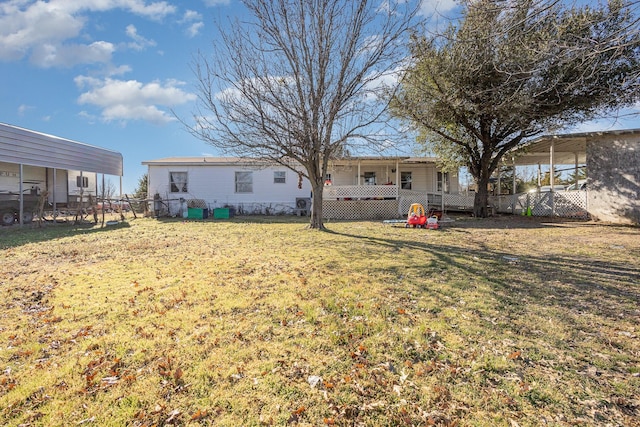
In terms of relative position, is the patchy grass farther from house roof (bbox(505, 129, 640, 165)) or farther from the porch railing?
the porch railing

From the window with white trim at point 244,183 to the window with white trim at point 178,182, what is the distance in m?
3.14

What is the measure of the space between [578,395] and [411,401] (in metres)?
1.23

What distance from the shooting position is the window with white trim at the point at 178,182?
18891mm

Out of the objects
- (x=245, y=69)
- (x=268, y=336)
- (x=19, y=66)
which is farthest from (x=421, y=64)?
(x=19, y=66)

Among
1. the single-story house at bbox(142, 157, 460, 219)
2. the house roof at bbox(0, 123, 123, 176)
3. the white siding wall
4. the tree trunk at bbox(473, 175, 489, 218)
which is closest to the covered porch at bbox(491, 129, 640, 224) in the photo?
the tree trunk at bbox(473, 175, 489, 218)

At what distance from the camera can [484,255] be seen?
6824 mm

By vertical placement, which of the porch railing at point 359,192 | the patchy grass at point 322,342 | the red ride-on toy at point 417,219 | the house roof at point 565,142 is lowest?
the patchy grass at point 322,342

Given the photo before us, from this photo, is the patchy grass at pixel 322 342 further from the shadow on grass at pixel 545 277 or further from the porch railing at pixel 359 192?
the porch railing at pixel 359 192

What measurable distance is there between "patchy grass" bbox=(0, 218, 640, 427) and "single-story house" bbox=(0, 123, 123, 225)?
8814 millimetres

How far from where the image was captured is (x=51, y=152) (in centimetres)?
1372

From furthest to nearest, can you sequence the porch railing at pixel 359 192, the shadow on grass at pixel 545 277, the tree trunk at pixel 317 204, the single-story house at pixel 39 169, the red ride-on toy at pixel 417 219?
the porch railing at pixel 359 192
the single-story house at pixel 39 169
the red ride-on toy at pixel 417 219
the tree trunk at pixel 317 204
the shadow on grass at pixel 545 277

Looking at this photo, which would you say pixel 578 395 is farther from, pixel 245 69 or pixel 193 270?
pixel 245 69

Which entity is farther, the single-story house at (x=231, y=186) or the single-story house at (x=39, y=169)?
the single-story house at (x=231, y=186)

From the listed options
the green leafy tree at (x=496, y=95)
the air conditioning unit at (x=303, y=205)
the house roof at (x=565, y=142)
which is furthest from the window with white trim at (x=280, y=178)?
the house roof at (x=565, y=142)
